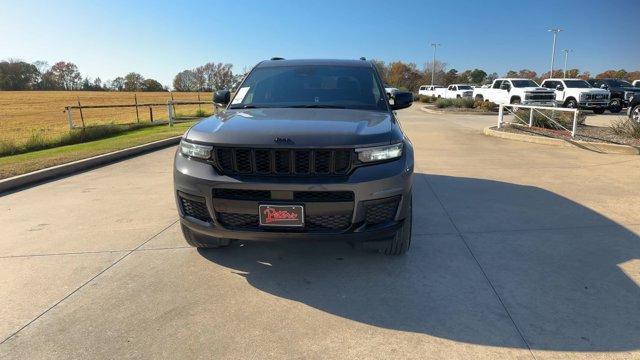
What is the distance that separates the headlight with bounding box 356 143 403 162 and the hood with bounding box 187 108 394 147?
0.15ft

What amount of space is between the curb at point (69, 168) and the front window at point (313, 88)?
14.9 ft

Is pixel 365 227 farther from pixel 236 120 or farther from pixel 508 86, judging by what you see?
pixel 508 86

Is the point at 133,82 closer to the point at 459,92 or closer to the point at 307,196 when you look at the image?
the point at 459,92

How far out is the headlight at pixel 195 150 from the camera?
3.21 metres

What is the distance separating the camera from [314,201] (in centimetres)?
299

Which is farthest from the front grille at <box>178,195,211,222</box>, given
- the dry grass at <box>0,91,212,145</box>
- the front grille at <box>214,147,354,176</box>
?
the dry grass at <box>0,91,212,145</box>

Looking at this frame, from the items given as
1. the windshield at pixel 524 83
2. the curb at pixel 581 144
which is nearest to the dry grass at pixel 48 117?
the curb at pixel 581 144

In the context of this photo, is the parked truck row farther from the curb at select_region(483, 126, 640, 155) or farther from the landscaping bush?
the curb at select_region(483, 126, 640, 155)

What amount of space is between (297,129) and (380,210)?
0.85 m

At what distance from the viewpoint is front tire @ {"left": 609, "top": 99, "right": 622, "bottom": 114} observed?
23.3m

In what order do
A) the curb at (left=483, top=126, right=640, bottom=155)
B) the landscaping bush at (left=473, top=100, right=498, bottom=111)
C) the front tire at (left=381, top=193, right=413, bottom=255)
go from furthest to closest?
the landscaping bush at (left=473, top=100, right=498, bottom=111) < the curb at (left=483, top=126, right=640, bottom=155) < the front tire at (left=381, top=193, right=413, bottom=255)

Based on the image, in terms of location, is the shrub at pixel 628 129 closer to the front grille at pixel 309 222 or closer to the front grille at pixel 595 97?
the front grille at pixel 309 222

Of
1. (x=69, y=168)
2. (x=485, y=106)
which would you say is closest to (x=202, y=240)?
(x=69, y=168)

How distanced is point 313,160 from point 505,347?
1.68 metres
